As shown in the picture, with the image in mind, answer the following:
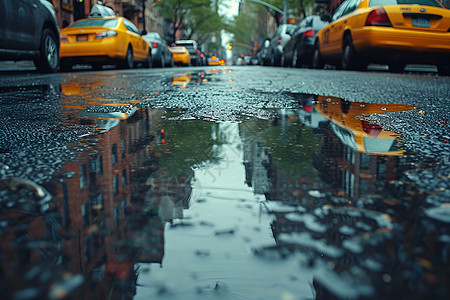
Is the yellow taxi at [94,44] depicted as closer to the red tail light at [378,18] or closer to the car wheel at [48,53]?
the car wheel at [48,53]

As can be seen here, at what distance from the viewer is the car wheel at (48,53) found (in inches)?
332

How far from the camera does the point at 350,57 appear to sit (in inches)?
363

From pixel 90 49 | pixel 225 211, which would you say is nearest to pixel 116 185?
pixel 225 211

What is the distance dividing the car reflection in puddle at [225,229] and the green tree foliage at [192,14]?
4327 cm

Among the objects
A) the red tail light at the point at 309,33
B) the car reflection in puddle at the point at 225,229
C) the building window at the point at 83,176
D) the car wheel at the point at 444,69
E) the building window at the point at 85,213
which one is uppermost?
the red tail light at the point at 309,33

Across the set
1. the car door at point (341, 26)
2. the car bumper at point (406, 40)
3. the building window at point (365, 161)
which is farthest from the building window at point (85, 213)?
the car door at point (341, 26)

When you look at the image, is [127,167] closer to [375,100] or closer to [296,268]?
[296,268]

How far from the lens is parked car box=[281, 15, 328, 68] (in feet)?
42.0

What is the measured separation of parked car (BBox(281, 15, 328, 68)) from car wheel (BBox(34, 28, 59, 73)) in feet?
22.4

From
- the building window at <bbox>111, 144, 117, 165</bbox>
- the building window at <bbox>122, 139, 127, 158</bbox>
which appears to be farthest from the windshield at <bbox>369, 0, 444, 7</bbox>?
the building window at <bbox>111, 144, 117, 165</bbox>

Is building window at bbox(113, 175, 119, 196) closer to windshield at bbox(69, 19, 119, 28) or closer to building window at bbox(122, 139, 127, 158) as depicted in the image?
building window at bbox(122, 139, 127, 158)

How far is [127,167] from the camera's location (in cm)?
170

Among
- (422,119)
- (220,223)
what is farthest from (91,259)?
(422,119)

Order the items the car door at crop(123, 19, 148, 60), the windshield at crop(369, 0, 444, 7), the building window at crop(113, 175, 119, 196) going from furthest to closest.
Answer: the car door at crop(123, 19, 148, 60) → the windshield at crop(369, 0, 444, 7) → the building window at crop(113, 175, 119, 196)
